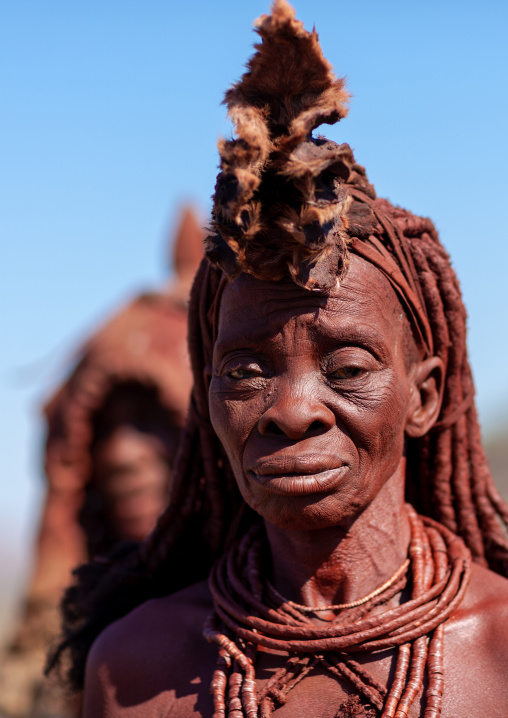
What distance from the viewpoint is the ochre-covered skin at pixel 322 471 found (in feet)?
8.56

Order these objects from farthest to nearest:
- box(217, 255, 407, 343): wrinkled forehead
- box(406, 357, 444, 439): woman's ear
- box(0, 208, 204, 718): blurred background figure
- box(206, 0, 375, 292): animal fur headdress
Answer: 1. box(0, 208, 204, 718): blurred background figure
2. box(406, 357, 444, 439): woman's ear
3. box(217, 255, 407, 343): wrinkled forehead
4. box(206, 0, 375, 292): animal fur headdress

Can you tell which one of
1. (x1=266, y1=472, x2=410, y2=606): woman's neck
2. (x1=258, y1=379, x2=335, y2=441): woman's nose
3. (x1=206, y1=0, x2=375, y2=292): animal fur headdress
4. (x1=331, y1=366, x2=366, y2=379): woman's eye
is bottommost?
(x1=266, y1=472, x2=410, y2=606): woman's neck

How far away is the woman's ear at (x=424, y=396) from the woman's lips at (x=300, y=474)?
503 mm

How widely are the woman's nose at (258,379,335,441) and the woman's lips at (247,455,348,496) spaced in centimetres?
7

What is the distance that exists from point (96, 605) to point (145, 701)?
0.64 m

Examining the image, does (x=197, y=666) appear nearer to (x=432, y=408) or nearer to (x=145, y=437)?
(x=432, y=408)

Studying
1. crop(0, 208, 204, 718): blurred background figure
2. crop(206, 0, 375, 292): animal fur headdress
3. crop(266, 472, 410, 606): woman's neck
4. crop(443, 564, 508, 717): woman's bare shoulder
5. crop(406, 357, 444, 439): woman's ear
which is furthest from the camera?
crop(0, 208, 204, 718): blurred background figure

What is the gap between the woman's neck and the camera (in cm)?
287

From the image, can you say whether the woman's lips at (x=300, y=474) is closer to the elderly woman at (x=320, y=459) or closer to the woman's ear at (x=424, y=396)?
the elderly woman at (x=320, y=459)

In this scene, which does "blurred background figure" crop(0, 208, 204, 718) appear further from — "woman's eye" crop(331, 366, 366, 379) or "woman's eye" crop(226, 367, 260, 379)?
"woman's eye" crop(331, 366, 366, 379)

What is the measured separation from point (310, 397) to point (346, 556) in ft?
1.85

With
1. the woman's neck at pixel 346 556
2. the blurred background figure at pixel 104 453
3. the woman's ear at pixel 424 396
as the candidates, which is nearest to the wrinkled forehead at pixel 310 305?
the woman's ear at pixel 424 396

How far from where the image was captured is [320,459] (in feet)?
8.48

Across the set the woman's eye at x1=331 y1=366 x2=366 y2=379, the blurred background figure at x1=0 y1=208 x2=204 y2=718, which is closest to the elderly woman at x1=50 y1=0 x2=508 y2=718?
the woman's eye at x1=331 y1=366 x2=366 y2=379
